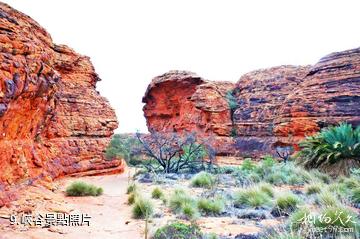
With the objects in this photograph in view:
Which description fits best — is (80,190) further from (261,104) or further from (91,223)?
(261,104)

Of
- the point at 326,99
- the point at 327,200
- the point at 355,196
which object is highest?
the point at 326,99

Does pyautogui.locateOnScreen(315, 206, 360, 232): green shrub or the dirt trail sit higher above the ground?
pyautogui.locateOnScreen(315, 206, 360, 232): green shrub

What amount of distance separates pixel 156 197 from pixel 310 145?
357 inches

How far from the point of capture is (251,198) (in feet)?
24.7

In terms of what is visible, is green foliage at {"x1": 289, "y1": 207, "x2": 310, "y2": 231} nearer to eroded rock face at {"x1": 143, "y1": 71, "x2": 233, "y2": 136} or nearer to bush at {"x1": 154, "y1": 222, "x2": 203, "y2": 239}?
bush at {"x1": 154, "y1": 222, "x2": 203, "y2": 239}

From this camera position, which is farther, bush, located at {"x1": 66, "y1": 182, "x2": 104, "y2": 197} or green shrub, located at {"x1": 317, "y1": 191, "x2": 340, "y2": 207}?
bush, located at {"x1": 66, "y1": 182, "x2": 104, "y2": 197}

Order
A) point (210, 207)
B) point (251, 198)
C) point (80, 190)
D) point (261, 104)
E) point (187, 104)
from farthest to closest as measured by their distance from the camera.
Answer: point (187, 104), point (261, 104), point (80, 190), point (251, 198), point (210, 207)

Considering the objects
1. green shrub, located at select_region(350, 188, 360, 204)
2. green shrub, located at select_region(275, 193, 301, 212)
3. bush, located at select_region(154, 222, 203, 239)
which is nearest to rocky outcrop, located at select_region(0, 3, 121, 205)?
bush, located at select_region(154, 222, 203, 239)

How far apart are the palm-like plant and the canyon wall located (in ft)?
30.3

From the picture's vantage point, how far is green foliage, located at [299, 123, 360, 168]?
12203 millimetres

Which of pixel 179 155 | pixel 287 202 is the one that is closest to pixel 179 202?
pixel 287 202

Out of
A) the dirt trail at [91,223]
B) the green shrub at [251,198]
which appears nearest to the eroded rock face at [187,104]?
the green shrub at [251,198]

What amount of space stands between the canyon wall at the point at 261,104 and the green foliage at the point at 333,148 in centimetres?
923

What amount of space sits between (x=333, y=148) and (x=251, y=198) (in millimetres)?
7034
